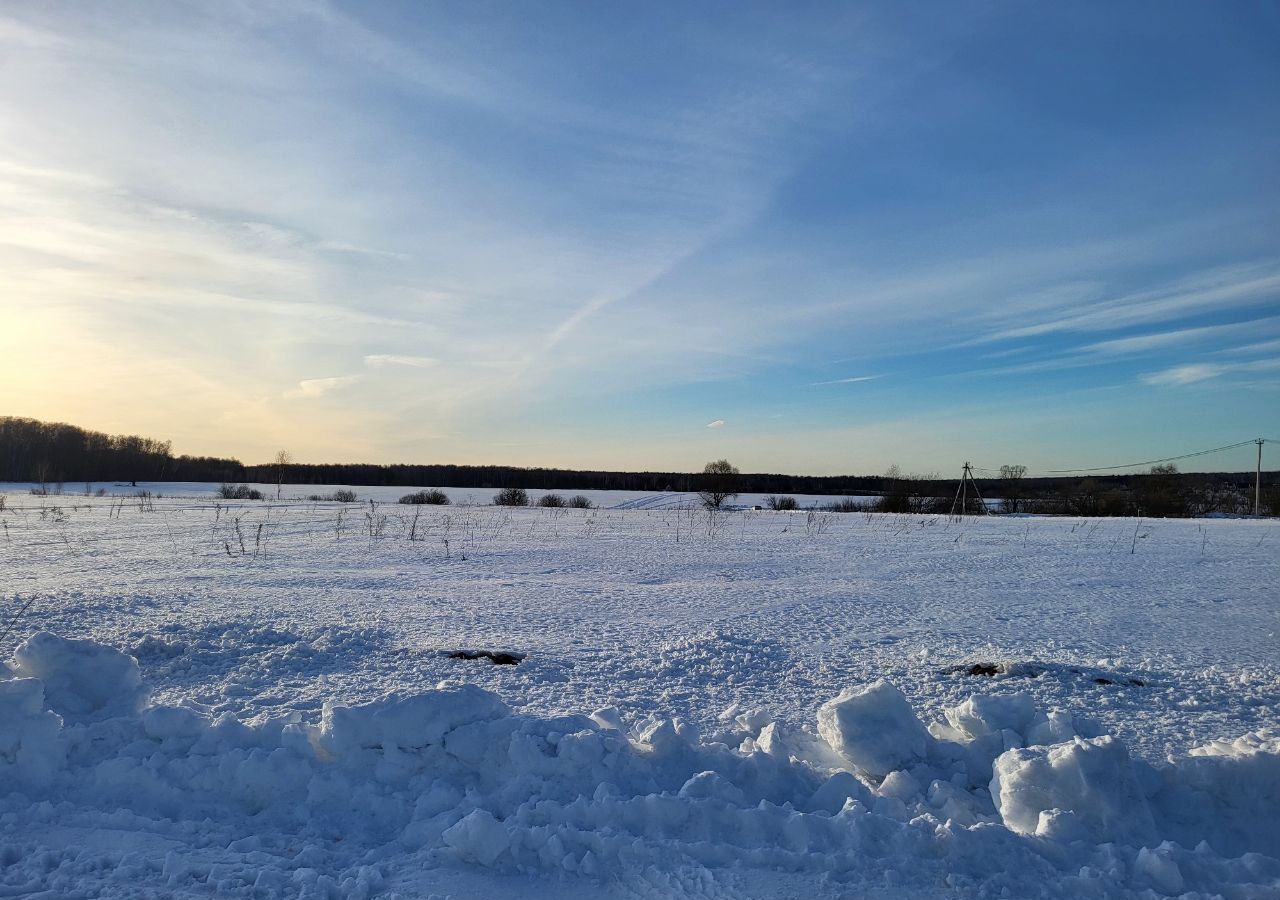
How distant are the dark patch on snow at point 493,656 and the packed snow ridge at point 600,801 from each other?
1.36 metres

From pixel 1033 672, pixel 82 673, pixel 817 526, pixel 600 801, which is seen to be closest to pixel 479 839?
pixel 600 801

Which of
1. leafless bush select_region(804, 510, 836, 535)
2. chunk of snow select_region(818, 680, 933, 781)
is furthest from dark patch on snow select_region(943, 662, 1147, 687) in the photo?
leafless bush select_region(804, 510, 836, 535)

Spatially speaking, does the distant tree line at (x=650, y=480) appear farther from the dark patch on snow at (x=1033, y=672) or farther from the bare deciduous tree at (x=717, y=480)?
the dark patch on snow at (x=1033, y=672)

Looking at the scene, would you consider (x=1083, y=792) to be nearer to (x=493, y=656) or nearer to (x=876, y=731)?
(x=876, y=731)

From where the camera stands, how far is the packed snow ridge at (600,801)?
2.51 metres

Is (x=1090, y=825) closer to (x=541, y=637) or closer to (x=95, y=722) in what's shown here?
(x=541, y=637)

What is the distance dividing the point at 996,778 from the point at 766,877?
1255 mm

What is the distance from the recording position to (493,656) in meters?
4.94

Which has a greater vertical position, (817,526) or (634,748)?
(817,526)

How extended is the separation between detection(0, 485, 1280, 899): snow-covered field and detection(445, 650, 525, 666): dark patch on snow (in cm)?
9

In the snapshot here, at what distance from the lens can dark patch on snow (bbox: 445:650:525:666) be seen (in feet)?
15.9

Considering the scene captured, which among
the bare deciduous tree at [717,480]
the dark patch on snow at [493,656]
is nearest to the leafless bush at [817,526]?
the dark patch on snow at [493,656]

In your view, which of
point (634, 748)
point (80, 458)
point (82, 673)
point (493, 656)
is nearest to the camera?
point (634, 748)

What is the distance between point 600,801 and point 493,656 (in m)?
2.26
